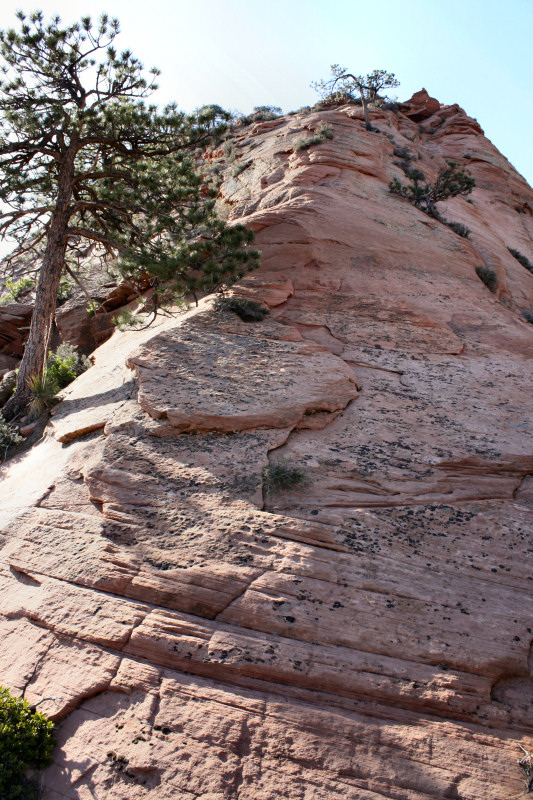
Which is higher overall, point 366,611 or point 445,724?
point 366,611

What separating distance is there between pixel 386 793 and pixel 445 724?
789 mm

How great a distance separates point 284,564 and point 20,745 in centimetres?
282

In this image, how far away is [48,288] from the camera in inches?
493

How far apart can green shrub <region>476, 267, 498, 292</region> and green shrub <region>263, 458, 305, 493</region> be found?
31.4 ft

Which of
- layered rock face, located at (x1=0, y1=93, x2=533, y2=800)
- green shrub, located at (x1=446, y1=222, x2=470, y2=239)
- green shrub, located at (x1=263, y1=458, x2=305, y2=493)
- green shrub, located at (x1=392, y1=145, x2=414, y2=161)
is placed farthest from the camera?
green shrub, located at (x1=392, y1=145, x2=414, y2=161)

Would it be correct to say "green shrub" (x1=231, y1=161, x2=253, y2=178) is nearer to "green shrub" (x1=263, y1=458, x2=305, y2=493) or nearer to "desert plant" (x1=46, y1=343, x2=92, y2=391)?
"desert plant" (x1=46, y1=343, x2=92, y2=391)

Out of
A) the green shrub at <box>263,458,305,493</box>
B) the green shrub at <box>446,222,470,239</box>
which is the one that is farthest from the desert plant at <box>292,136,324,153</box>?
the green shrub at <box>263,458,305,493</box>

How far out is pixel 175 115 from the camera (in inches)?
482

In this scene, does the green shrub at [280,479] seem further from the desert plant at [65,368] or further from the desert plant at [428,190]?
the desert plant at [428,190]

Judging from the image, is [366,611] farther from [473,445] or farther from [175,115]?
[175,115]

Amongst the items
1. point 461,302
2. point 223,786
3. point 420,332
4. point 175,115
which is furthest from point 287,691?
point 175,115

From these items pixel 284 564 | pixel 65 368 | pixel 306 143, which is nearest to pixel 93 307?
pixel 65 368

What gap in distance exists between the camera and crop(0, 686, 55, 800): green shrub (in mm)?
4195

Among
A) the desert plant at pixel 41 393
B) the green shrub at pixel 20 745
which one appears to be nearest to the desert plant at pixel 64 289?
the desert plant at pixel 41 393
